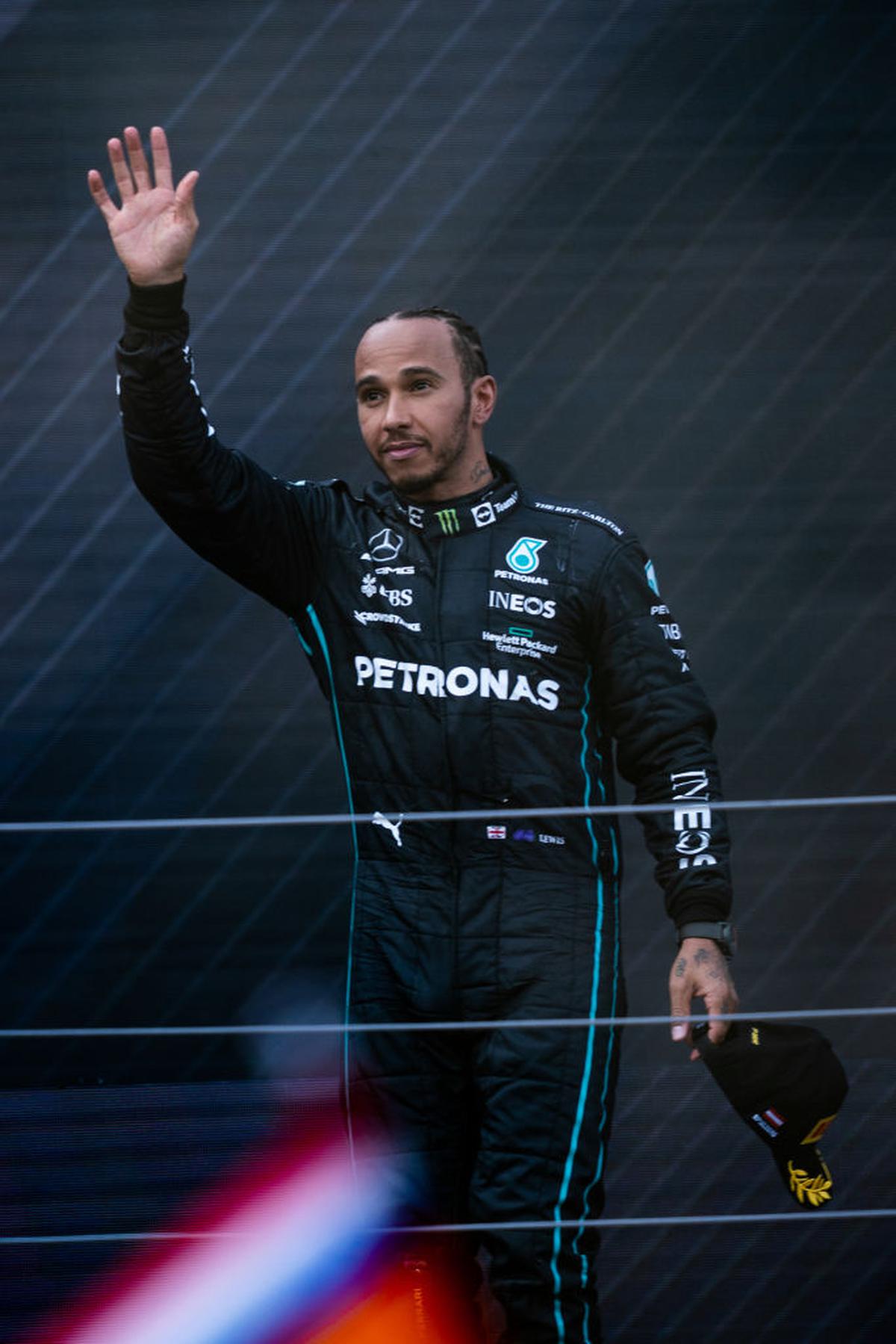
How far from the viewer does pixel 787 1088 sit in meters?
1.50

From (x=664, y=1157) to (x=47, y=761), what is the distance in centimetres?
118

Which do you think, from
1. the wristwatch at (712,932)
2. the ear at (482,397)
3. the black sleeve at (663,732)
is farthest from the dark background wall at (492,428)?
the wristwatch at (712,932)

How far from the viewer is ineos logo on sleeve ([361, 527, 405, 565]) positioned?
1.65 metres

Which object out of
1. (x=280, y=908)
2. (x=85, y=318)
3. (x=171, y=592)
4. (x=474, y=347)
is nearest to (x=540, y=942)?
(x=474, y=347)

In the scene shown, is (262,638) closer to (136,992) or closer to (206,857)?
(206,857)

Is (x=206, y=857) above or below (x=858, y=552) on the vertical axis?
below

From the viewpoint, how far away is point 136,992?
7.86 ft

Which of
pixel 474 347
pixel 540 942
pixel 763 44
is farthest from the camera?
pixel 763 44

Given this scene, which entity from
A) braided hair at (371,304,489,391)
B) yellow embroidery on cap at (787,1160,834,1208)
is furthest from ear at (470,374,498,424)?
yellow embroidery on cap at (787,1160,834,1208)

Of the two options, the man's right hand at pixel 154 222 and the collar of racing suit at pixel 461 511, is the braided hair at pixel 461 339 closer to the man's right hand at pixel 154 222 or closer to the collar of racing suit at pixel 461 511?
the collar of racing suit at pixel 461 511

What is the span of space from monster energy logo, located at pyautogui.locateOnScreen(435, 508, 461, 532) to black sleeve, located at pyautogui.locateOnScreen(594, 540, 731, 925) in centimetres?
17

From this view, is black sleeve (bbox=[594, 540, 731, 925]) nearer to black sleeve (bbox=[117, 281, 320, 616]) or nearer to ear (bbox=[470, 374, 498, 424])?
ear (bbox=[470, 374, 498, 424])

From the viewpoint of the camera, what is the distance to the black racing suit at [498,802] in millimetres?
1550

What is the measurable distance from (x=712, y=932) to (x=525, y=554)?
444mm
